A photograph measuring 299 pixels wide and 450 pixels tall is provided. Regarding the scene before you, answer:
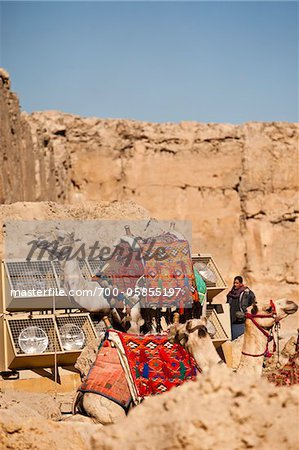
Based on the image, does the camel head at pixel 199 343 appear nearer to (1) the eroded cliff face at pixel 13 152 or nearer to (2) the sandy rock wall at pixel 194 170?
(1) the eroded cliff face at pixel 13 152

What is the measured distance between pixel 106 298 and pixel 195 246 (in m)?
22.8

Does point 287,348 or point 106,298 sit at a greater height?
point 106,298

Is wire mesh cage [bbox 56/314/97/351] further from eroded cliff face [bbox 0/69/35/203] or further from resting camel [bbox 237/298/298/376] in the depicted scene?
eroded cliff face [bbox 0/69/35/203]

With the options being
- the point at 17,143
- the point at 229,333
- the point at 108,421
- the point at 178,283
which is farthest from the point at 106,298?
the point at 17,143

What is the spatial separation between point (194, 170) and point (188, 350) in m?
25.4

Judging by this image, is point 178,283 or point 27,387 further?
point 27,387

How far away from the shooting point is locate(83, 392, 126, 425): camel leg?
7.99 metres

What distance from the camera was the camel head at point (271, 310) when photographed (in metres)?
7.94

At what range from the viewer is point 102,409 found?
317 inches

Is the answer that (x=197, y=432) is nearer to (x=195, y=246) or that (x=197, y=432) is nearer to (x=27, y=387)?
(x=27, y=387)

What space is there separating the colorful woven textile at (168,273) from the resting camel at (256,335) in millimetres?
1801

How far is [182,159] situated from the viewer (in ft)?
108

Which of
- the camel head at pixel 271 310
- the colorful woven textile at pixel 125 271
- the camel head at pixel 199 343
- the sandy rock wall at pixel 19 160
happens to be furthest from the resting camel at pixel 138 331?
the sandy rock wall at pixel 19 160

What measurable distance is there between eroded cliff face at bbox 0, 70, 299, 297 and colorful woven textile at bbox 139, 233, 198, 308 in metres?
21.8
